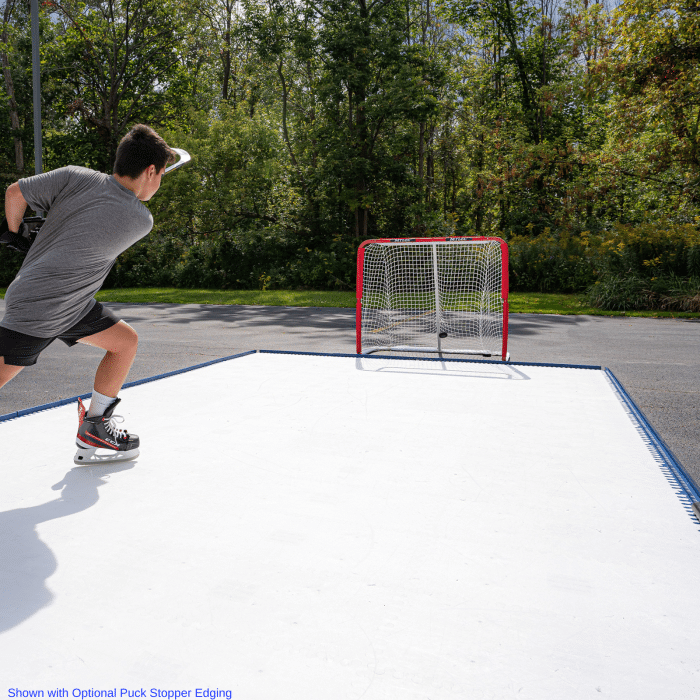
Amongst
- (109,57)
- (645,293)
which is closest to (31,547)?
(645,293)

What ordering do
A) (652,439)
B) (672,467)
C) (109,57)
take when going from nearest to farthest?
(672,467), (652,439), (109,57)

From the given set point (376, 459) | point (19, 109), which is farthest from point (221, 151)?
point (376, 459)

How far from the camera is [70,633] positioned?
1.77 metres

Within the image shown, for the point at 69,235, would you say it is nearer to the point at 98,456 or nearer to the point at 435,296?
the point at 98,456

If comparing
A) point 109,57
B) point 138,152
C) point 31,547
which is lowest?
point 31,547

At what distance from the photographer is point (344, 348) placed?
8.83 m

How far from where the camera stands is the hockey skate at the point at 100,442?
3227mm

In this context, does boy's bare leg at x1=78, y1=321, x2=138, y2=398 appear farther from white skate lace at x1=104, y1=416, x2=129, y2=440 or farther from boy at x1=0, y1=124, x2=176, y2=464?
boy at x1=0, y1=124, x2=176, y2=464

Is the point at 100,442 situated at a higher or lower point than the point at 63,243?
lower

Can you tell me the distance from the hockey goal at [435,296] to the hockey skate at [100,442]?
457 cm

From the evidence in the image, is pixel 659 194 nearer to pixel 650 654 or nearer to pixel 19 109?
pixel 650 654

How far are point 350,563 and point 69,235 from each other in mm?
1850

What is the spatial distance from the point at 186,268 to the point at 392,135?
9043 mm

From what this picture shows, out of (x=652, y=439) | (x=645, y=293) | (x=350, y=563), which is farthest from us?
(x=645, y=293)
